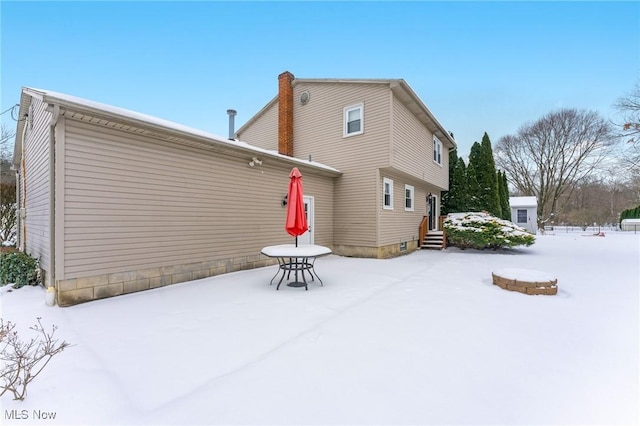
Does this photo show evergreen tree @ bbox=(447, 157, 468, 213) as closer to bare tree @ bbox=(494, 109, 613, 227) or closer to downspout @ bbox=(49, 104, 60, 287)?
bare tree @ bbox=(494, 109, 613, 227)

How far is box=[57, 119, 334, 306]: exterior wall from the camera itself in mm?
4863

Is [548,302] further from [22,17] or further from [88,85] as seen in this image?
[88,85]

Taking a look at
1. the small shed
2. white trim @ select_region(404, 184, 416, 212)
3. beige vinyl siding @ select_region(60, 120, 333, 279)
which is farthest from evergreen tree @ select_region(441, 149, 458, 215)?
the small shed

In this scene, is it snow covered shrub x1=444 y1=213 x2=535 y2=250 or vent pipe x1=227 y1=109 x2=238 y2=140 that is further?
snow covered shrub x1=444 y1=213 x2=535 y2=250

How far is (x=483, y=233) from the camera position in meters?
12.1

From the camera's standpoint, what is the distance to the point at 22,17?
25.1ft

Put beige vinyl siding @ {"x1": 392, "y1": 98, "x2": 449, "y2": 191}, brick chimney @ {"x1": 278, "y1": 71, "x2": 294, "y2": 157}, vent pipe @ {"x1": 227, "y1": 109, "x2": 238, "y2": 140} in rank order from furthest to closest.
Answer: brick chimney @ {"x1": 278, "y1": 71, "x2": 294, "y2": 157} < vent pipe @ {"x1": 227, "y1": 109, "x2": 238, "y2": 140} < beige vinyl siding @ {"x1": 392, "y1": 98, "x2": 449, "y2": 191}

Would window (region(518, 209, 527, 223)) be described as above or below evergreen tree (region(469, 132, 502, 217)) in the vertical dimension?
below

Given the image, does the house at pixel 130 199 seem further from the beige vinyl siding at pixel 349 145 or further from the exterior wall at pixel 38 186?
the beige vinyl siding at pixel 349 145

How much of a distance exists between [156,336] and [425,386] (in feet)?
10.3

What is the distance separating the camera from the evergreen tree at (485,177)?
1611cm

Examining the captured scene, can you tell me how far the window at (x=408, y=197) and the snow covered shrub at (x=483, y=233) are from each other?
2.13 meters

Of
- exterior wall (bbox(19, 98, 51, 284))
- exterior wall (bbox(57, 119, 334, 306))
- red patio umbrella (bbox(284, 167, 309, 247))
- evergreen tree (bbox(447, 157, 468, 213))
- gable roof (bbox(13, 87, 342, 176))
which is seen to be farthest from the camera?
evergreen tree (bbox(447, 157, 468, 213))

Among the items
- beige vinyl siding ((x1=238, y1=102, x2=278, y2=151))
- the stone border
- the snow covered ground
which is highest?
beige vinyl siding ((x1=238, y1=102, x2=278, y2=151))
